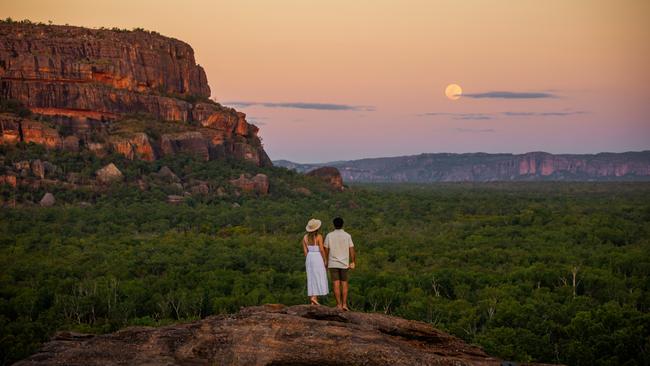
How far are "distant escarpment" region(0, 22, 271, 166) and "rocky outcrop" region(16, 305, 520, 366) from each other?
9478 centimetres

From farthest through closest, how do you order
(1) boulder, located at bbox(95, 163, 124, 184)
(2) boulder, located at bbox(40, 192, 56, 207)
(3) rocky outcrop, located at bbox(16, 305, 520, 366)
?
(1) boulder, located at bbox(95, 163, 124, 184)
(2) boulder, located at bbox(40, 192, 56, 207)
(3) rocky outcrop, located at bbox(16, 305, 520, 366)

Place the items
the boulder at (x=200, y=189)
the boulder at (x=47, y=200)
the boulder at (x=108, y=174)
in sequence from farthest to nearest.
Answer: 1. the boulder at (x=200, y=189)
2. the boulder at (x=108, y=174)
3. the boulder at (x=47, y=200)

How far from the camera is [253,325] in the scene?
14.1 metres

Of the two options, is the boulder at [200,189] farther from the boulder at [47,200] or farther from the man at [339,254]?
the man at [339,254]

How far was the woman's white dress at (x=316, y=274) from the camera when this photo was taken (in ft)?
55.7

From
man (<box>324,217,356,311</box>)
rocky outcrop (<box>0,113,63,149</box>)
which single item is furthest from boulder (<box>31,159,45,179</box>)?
man (<box>324,217,356,311</box>)

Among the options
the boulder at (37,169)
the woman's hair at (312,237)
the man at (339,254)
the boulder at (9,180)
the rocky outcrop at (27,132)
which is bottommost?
the man at (339,254)

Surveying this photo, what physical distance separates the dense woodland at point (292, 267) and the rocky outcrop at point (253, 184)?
8.06 feet

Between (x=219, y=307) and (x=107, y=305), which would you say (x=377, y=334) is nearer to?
(x=219, y=307)

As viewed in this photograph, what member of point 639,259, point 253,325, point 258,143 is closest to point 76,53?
point 258,143

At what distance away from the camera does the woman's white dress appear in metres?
17.0

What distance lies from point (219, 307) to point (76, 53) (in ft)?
290

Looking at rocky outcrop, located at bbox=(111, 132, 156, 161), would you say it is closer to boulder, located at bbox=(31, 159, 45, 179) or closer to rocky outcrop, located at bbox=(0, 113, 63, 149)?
rocky outcrop, located at bbox=(0, 113, 63, 149)

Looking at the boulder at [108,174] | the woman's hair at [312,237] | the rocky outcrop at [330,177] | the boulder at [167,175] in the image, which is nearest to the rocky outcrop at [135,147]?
the boulder at [167,175]
